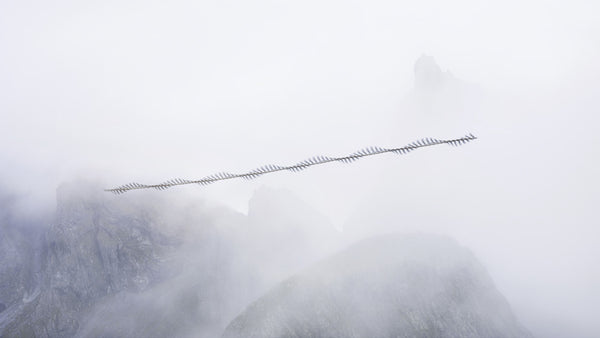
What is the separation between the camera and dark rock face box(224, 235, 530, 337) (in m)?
114

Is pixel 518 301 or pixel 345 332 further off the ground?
pixel 518 301

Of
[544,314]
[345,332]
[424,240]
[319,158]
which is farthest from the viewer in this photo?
[544,314]

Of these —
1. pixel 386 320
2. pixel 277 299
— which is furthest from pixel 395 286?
pixel 277 299

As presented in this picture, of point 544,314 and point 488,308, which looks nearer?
point 488,308

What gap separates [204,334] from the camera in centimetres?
19050

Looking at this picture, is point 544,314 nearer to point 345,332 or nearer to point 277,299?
point 345,332

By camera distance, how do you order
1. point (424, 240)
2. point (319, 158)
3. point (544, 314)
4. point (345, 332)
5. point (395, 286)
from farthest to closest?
point (544, 314)
point (424, 240)
point (395, 286)
point (345, 332)
point (319, 158)

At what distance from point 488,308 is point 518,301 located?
307 feet

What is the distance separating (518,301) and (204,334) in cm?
16233

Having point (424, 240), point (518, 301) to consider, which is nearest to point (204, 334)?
point (424, 240)

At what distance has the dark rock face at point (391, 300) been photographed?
11450 centimetres

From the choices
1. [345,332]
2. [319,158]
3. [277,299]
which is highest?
[319,158]

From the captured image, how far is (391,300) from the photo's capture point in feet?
398

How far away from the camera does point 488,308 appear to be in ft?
409
